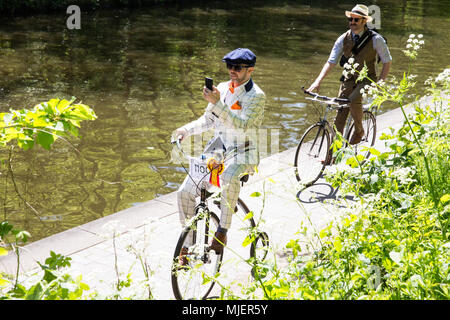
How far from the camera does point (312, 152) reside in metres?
7.43

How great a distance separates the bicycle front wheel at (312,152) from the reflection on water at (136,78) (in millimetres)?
1591

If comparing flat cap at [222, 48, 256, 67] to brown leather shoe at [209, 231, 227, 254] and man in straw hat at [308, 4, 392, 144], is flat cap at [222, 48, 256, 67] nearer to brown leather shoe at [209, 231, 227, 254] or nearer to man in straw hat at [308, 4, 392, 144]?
brown leather shoe at [209, 231, 227, 254]

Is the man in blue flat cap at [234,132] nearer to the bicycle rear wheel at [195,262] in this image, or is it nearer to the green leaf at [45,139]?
the bicycle rear wheel at [195,262]

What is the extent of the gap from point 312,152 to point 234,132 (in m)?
3.05

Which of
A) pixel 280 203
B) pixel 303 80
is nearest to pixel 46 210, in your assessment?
pixel 280 203

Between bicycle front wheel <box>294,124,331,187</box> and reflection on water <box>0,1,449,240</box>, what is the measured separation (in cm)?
159

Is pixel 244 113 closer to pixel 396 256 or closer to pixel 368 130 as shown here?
pixel 396 256

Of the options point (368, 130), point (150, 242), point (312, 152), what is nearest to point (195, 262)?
point (150, 242)

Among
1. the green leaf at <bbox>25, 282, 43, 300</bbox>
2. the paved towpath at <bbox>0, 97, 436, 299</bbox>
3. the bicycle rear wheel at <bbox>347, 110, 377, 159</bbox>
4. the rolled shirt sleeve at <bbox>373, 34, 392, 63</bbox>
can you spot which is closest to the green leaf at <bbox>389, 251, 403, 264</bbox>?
the paved towpath at <bbox>0, 97, 436, 299</bbox>

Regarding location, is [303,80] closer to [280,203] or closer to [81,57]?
[81,57]

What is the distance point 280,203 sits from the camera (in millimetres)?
6551

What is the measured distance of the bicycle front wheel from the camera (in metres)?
7.12

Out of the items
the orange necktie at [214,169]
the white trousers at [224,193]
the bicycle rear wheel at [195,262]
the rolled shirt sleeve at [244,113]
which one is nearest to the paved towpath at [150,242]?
the bicycle rear wheel at [195,262]
